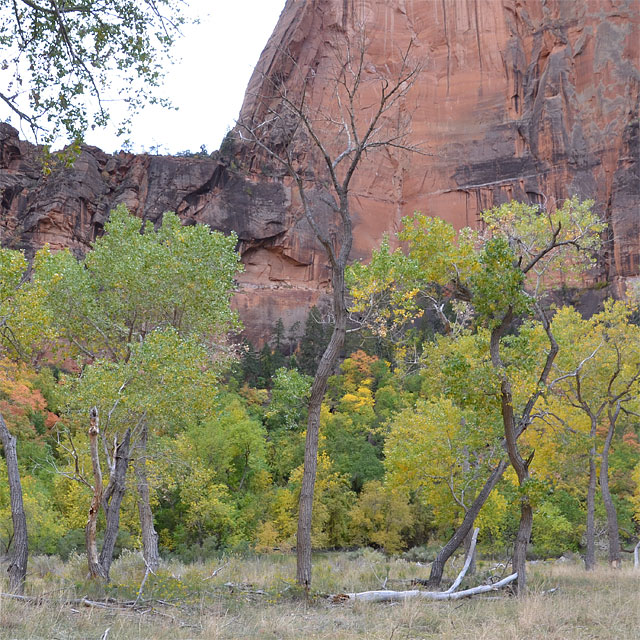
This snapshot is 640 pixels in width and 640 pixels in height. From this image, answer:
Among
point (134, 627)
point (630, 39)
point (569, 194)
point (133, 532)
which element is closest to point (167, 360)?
point (134, 627)

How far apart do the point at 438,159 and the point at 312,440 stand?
72868 mm

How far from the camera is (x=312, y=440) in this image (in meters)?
10.8

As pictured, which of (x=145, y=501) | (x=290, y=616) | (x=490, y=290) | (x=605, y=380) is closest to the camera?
(x=290, y=616)

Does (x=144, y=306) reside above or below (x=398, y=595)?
above

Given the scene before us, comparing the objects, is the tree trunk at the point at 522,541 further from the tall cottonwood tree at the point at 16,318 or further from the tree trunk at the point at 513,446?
the tall cottonwood tree at the point at 16,318

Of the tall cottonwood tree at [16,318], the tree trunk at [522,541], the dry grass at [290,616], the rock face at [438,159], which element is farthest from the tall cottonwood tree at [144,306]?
the rock face at [438,159]

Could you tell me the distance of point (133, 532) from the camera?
28172mm

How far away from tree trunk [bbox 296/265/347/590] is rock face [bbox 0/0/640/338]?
186 ft

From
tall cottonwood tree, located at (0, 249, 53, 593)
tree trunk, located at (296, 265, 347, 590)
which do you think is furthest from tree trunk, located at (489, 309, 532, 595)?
tall cottonwood tree, located at (0, 249, 53, 593)

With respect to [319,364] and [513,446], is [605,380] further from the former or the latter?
[319,364]

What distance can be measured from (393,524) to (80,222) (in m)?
52.1

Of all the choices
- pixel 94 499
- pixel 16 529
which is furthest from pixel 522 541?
pixel 16 529

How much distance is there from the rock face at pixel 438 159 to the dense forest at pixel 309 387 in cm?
3908

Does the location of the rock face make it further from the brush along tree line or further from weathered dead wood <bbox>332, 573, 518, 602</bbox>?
weathered dead wood <bbox>332, 573, 518, 602</bbox>
